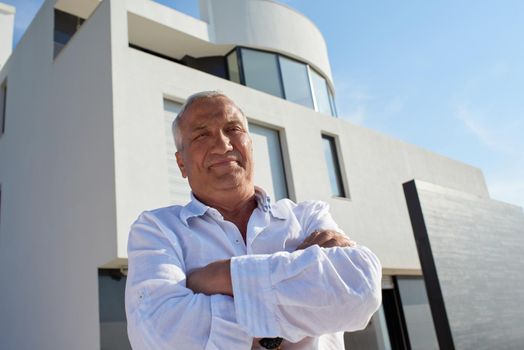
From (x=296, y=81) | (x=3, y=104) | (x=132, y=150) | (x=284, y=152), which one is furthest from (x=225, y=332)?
(x=3, y=104)

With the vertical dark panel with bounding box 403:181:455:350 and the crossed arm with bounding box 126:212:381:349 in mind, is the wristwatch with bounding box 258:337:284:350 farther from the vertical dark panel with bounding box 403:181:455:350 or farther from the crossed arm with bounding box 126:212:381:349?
the vertical dark panel with bounding box 403:181:455:350

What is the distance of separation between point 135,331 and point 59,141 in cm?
731

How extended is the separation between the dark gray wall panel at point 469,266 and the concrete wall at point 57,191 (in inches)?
156

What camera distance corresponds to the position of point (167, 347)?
121 cm

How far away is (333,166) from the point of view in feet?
32.6

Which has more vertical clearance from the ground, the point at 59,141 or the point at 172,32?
the point at 172,32

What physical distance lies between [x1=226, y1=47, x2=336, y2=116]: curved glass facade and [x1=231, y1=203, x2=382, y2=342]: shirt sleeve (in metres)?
8.47

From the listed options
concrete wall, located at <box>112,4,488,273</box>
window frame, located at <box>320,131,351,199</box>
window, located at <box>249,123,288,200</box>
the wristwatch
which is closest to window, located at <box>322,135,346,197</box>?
window frame, located at <box>320,131,351,199</box>

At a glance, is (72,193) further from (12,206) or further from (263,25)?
(263,25)

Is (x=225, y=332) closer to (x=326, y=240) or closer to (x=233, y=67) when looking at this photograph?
(x=326, y=240)

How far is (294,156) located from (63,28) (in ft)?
17.4

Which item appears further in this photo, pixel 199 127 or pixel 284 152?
pixel 284 152

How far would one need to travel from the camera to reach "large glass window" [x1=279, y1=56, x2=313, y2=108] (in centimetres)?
1009

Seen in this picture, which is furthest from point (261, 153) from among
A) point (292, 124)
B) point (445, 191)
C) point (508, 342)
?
point (508, 342)
